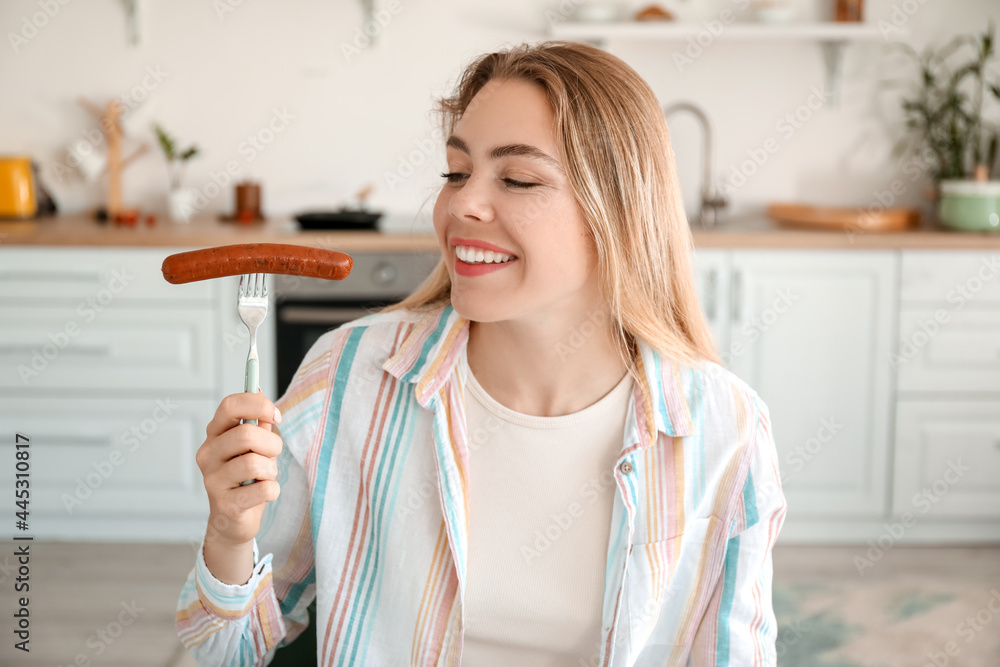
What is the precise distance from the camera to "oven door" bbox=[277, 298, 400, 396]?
279 centimetres

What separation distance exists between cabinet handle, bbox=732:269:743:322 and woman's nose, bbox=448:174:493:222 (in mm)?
1894

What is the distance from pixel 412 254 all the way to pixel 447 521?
1.75m

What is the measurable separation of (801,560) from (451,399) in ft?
6.82

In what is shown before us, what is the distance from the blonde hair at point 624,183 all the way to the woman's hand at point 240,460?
46 centimetres

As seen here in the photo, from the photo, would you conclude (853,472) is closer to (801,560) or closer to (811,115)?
(801,560)

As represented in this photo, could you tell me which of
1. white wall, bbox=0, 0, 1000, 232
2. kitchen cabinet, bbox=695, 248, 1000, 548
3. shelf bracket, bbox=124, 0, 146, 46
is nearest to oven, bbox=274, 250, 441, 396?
white wall, bbox=0, 0, 1000, 232

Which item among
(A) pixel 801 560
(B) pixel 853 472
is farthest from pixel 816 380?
(A) pixel 801 560

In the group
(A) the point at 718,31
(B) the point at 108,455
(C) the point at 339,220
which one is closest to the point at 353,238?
(C) the point at 339,220

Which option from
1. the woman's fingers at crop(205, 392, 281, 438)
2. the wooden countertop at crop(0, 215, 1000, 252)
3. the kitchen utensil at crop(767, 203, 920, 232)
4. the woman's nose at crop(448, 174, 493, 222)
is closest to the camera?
the woman's fingers at crop(205, 392, 281, 438)

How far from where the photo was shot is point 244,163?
3.41 meters

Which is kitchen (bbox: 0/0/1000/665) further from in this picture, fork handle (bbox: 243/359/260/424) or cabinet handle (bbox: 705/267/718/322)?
fork handle (bbox: 243/359/260/424)

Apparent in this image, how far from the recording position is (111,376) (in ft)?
9.21

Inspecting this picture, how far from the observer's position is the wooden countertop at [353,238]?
2.73 meters

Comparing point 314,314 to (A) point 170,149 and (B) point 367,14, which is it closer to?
(A) point 170,149
